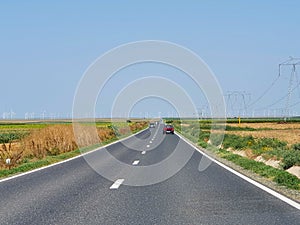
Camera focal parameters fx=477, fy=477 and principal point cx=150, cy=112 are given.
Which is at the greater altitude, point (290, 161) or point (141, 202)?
point (290, 161)

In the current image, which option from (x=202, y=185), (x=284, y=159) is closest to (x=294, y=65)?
(x=284, y=159)

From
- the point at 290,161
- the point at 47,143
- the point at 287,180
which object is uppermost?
the point at 47,143

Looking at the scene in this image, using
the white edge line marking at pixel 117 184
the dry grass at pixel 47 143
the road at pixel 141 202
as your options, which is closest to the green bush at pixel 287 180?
the road at pixel 141 202

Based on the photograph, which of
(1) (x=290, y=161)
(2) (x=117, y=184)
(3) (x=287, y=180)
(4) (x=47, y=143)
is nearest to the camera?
(2) (x=117, y=184)

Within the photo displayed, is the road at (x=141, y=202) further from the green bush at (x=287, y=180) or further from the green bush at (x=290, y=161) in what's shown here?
the green bush at (x=290, y=161)

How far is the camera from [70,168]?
18.2 metres

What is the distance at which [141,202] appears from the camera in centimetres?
999

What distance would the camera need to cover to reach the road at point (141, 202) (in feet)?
27.0

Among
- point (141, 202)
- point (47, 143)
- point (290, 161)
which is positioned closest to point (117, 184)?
point (141, 202)

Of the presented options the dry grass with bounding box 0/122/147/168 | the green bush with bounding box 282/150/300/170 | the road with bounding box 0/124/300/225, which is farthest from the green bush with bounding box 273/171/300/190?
the dry grass with bounding box 0/122/147/168

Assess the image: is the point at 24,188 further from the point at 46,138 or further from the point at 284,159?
the point at 46,138

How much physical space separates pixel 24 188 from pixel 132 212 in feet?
15.1

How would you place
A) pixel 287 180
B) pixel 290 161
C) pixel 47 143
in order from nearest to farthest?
1. pixel 287 180
2. pixel 290 161
3. pixel 47 143

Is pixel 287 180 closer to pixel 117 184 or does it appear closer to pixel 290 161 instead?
pixel 290 161
